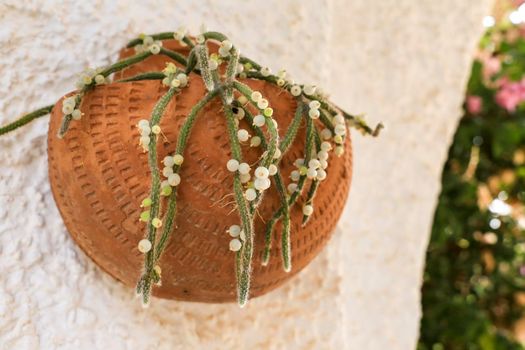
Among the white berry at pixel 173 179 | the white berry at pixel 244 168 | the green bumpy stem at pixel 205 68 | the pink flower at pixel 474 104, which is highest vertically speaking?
the green bumpy stem at pixel 205 68

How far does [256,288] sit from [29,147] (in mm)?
307

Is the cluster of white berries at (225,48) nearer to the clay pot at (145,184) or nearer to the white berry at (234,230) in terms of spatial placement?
the clay pot at (145,184)

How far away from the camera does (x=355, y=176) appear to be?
1.25m

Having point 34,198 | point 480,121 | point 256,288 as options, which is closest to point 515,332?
point 480,121

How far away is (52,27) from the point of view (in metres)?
0.77

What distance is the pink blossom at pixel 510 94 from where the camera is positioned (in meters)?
1.89

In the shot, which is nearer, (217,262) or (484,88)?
(217,262)

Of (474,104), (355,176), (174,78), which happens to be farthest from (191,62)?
(474,104)

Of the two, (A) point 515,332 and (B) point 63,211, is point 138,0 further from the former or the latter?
(A) point 515,332

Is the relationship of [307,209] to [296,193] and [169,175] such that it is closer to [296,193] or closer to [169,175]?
[296,193]

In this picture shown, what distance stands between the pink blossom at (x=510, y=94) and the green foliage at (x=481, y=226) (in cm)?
2

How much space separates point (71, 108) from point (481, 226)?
1653mm

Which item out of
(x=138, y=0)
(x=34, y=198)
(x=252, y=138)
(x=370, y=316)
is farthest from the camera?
(x=370, y=316)

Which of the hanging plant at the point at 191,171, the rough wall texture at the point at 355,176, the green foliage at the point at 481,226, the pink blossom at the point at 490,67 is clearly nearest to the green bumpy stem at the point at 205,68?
the hanging plant at the point at 191,171
